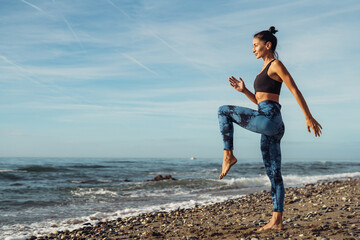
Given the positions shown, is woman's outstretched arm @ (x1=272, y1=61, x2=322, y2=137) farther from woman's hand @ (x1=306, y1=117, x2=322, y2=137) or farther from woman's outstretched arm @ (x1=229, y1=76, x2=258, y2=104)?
woman's outstretched arm @ (x1=229, y1=76, x2=258, y2=104)

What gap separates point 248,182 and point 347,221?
16.3 metres

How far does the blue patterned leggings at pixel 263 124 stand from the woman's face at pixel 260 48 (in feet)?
2.93

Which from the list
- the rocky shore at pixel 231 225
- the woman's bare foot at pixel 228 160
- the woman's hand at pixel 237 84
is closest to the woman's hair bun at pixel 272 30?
the woman's hand at pixel 237 84

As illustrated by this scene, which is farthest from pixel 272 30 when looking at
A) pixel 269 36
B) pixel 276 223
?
pixel 276 223

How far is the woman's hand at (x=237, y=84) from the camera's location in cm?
579

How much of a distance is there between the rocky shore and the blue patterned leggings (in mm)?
1326

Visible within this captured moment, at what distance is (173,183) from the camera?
22.7 meters

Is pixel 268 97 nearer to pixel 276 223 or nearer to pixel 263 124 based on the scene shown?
pixel 263 124

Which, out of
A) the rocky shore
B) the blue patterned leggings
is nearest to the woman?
the blue patterned leggings

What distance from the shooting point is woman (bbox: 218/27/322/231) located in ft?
16.5

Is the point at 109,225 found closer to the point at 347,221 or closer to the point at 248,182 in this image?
the point at 347,221

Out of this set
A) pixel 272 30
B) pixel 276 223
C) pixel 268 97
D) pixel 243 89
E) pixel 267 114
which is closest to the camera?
pixel 267 114

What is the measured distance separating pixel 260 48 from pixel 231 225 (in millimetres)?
4017

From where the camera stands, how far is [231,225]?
289 inches
